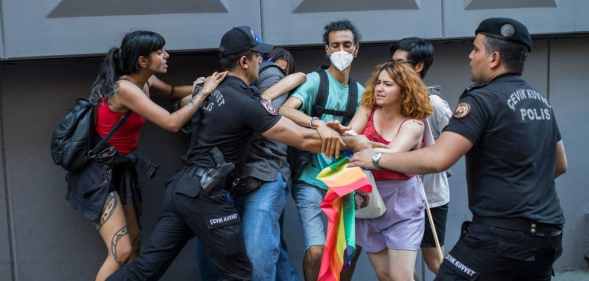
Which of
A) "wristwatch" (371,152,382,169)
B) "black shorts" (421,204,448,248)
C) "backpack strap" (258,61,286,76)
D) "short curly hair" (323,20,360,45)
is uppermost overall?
"short curly hair" (323,20,360,45)

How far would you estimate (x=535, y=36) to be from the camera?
5.93 meters

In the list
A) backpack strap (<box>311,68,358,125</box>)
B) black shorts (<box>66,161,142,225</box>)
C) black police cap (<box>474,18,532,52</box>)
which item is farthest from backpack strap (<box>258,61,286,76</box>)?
black police cap (<box>474,18,532,52</box>)

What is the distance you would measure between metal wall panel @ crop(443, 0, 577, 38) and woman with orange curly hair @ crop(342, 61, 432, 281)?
1566 millimetres

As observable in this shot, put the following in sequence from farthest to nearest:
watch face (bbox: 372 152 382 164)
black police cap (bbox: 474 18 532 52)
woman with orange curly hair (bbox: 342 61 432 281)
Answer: woman with orange curly hair (bbox: 342 61 432 281), watch face (bbox: 372 152 382 164), black police cap (bbox: 474 18 532 52)

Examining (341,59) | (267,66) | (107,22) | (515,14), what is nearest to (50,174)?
(107,22)

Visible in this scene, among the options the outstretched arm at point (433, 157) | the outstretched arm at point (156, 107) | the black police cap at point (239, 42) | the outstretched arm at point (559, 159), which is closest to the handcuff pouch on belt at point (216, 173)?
the outstretched arm at point (156, 107)

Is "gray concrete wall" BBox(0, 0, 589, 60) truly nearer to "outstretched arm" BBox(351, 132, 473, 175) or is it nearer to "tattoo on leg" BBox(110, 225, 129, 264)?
"tattoo on leg" BBox(110, 225, 129, 264)

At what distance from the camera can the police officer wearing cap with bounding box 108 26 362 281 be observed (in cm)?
402

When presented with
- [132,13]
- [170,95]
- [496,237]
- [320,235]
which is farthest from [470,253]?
A: [132,13]

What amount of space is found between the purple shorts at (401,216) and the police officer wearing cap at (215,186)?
36 cm

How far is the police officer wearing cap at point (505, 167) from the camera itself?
3.32 meters

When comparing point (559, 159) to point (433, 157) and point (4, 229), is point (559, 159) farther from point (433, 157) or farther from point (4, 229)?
point (4, 229)

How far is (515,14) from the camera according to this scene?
19.0ft

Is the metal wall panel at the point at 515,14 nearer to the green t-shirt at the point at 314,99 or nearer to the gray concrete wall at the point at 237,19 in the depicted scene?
the gray concrete wall at the point at 237,19
